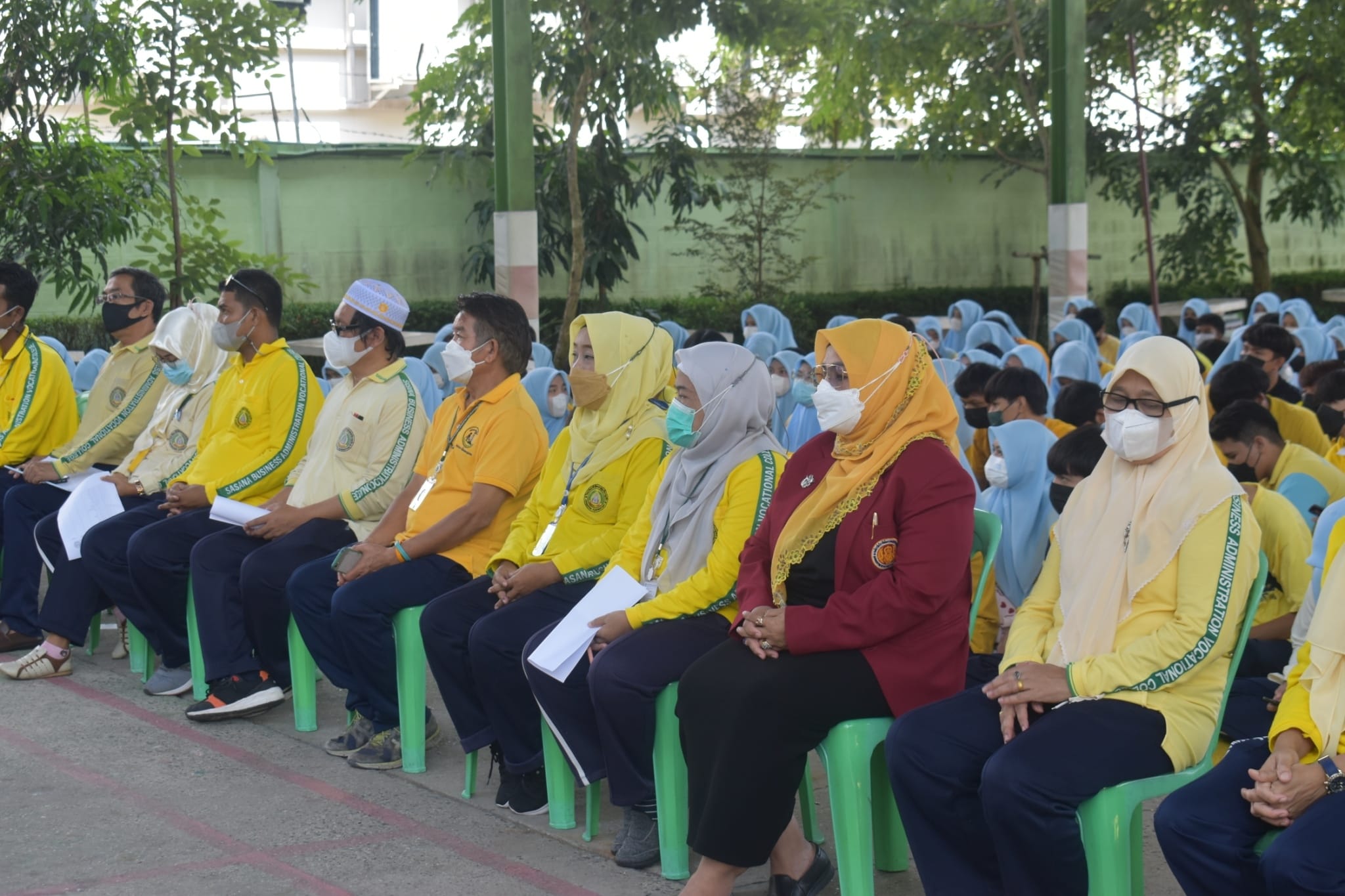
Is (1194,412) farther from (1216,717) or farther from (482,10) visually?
(482,10)

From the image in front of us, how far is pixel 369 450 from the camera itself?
5.33 meters

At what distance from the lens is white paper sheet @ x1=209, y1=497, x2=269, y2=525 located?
5.39m

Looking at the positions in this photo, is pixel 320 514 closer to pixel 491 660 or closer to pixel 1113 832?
pixel 491 660

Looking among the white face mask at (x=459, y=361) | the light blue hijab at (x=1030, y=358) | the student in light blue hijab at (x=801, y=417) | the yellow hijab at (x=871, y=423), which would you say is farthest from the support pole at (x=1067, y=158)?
the yellow hijab at (x=871, y=423)

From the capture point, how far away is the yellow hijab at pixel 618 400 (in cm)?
448

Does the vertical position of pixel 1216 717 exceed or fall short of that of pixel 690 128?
it falls short

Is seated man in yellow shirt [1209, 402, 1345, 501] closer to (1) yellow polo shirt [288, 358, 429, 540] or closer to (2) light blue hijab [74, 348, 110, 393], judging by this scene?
(1) yellow polo shirt [288, 358, 429, 540]

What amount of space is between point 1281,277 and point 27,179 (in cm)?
1603

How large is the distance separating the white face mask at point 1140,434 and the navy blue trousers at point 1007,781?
1.78 feet

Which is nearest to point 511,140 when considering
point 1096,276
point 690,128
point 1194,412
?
point 690,128

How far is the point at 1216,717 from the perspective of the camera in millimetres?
3180

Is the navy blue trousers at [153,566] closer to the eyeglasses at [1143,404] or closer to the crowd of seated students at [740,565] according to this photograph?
the crowd of seated students at [740,565]

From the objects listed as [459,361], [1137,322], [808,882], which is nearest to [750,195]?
[1137,322]

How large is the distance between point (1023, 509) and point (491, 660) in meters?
1.70
